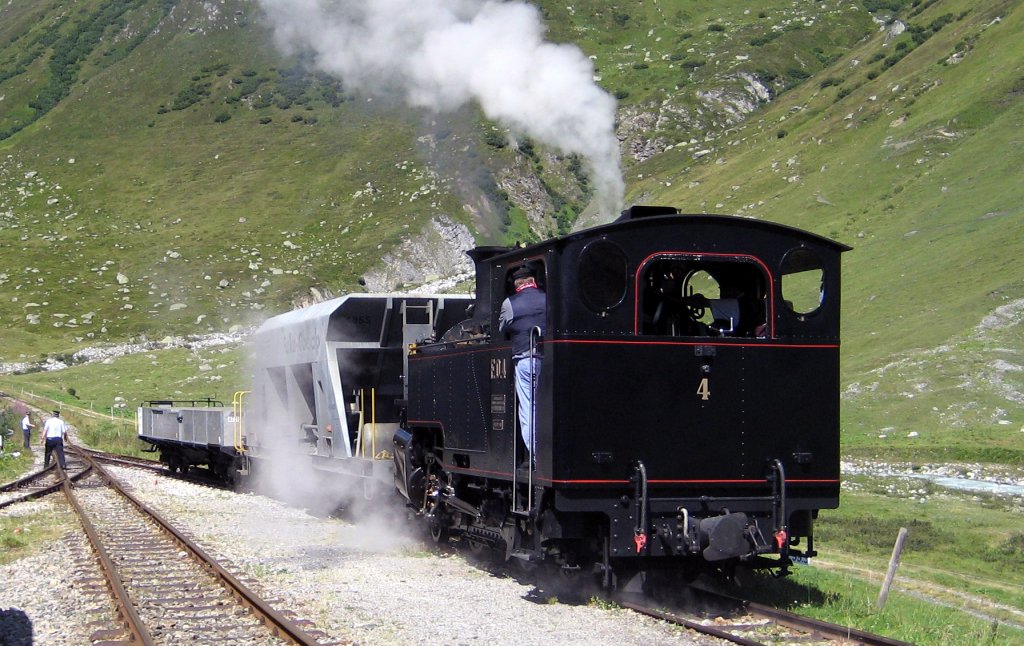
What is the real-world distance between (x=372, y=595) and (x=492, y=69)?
48.6m

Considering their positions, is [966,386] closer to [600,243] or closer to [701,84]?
[600,243]

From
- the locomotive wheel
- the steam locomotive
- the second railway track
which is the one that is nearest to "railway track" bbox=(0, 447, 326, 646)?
the second railway track

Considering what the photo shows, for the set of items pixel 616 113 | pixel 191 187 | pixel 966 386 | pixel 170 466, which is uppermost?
pixel 616 113

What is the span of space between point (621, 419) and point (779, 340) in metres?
1.72

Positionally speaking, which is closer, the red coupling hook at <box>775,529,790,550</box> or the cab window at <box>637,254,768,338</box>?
the red coupling hook at <box>775,529,790,550</box>

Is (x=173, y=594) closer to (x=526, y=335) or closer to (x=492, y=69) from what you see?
(x=526, y=335)

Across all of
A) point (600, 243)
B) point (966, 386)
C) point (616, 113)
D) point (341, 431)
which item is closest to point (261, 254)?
point (616, 113)

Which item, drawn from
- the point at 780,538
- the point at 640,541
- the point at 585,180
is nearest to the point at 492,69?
the point at 585,180

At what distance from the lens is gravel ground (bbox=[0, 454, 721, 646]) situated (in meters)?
10.0

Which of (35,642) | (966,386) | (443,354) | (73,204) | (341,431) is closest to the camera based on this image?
(35,642)

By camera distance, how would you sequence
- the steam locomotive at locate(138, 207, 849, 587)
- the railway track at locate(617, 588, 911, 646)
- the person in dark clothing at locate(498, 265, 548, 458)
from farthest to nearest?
the person in dark clothing at locate(498, 265, 548, 458) < the steam locomotive at locate(138, 207, 849, 587) < the railway track at locate(617, 588, 911, 646)

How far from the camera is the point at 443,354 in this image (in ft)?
45.4

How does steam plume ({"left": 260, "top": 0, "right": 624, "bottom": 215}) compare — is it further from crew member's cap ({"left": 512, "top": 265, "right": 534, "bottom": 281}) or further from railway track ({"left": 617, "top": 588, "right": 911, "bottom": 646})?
railway track ({"left": 617, "top": 588, "right": 911, "bottom": 646})

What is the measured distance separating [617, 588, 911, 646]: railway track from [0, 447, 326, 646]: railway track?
10.3 feet
